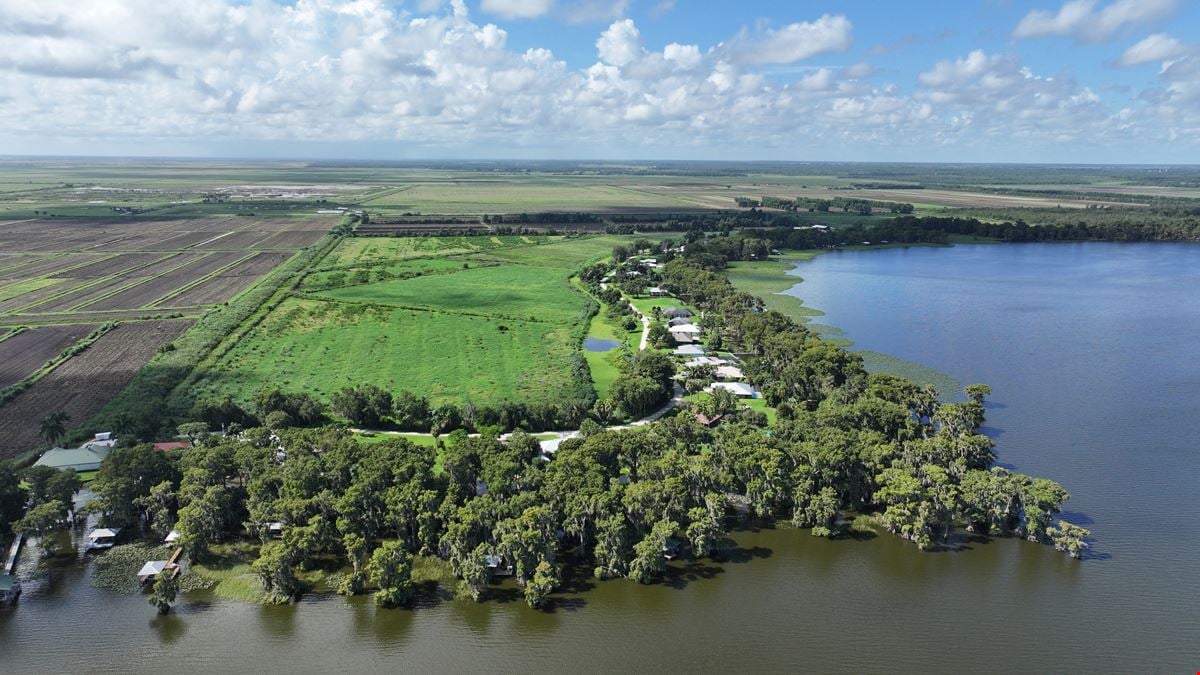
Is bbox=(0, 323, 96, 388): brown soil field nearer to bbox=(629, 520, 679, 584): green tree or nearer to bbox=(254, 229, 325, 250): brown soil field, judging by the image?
bbox=(629, 520, 679, 584): green tree

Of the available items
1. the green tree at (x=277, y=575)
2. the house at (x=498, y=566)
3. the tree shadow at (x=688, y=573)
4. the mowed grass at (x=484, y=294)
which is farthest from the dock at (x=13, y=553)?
the mowed grass at (x=484, y=294)

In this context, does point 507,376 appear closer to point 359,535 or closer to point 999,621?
point 359,535

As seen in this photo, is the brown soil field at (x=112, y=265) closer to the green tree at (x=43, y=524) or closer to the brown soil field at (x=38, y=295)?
the brown soil field at (x=38, y=295)

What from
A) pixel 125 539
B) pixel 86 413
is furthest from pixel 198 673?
pixel 86 413

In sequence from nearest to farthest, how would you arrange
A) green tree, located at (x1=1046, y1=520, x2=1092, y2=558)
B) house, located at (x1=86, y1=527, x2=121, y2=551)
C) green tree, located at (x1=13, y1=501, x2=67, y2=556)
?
1. green tree, located at (x1=13, y1=501, x2=67, y2=556)
2. green tree, located at (x1=1046, y1=520, x2=1092, y2=558)
3. house, located at (x1=86, y1=527, x2=121, y2=551)

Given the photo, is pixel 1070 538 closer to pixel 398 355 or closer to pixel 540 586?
pixel 540 586

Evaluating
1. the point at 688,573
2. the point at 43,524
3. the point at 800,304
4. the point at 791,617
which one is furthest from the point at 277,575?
the point at 800,304

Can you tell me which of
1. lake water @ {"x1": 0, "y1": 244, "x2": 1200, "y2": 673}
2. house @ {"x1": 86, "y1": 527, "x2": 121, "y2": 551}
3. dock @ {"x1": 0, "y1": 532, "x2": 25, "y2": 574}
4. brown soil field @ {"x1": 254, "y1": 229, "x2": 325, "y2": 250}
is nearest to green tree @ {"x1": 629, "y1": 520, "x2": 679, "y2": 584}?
lake water @ {"x1": 0, "y1": 244, "x2": 1200, "y2": 673}
